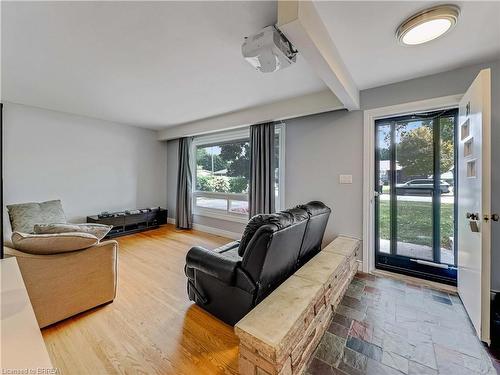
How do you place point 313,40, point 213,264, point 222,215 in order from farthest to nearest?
point 222,215 → point 213,264 → point 313,40

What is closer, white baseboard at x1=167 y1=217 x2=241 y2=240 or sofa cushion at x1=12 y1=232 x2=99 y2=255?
sofa cushion at x1=12 y1=232 x2=99 y2=255

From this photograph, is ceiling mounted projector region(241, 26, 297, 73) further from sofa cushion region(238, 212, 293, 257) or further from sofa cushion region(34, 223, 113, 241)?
sofa cushion region(34, 223, 113, 241)

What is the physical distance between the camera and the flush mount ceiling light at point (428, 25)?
151 centimetres

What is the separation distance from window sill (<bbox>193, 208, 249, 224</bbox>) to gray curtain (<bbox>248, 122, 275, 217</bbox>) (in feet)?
1.52

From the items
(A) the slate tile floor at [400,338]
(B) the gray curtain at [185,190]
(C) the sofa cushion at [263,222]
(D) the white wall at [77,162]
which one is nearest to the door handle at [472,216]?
(A) the slate tile floor at [400,338]

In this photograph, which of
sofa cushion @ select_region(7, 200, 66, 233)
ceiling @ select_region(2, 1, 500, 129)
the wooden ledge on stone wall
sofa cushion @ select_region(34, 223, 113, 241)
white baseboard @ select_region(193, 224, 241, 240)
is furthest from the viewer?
white baseboard @ select_region(193, 224, 241, 240)

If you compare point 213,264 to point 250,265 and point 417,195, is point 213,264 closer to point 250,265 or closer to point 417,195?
point 250,265

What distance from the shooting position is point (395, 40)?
1847 millimetres

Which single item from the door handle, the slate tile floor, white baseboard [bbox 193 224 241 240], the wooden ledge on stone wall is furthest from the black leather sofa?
white baseboard [bbox 193 224 241 240]

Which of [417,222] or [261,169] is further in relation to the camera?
[261,169]

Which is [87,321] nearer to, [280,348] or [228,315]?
[228,315]

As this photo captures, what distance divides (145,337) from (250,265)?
3.28 ft

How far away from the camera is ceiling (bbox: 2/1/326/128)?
1586mm

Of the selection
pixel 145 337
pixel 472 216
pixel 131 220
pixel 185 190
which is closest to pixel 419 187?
pixel 472 216
